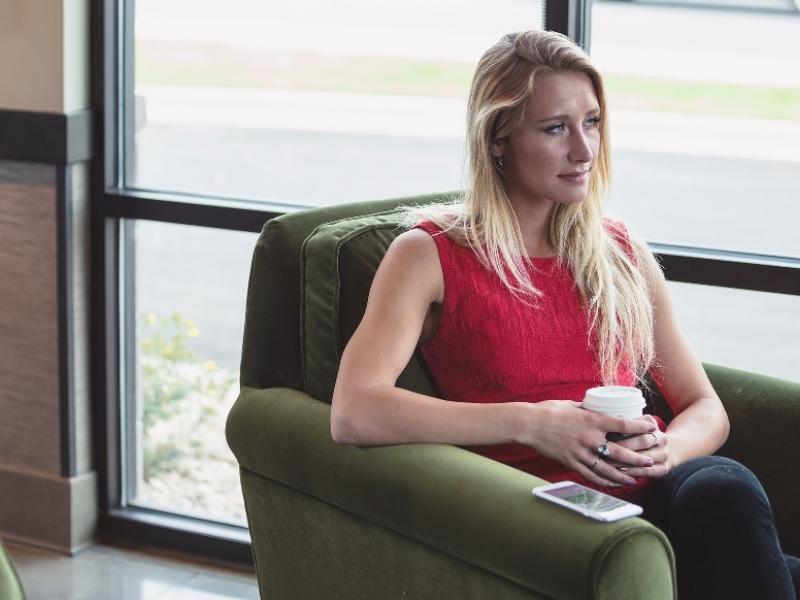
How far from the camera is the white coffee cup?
1.78m

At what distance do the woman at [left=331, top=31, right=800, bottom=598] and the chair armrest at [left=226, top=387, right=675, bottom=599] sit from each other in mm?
69

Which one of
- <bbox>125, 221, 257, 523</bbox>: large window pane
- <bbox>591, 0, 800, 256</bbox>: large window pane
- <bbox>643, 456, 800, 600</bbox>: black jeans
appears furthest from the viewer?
<bbox>125, 221, 257, 523</bbox>: large window pane

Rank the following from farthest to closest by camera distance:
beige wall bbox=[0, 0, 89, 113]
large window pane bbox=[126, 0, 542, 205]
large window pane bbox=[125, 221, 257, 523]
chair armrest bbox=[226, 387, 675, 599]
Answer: large window pane bbox=[125, 221, 257, 523] < beige wall bbox=[0, 0, 89, 113] < large window pane bbox=[126, 0, 542, 205] < chair armrest bbox=[226, 387, 675, 599]

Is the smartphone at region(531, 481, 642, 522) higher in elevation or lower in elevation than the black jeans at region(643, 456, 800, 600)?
higher

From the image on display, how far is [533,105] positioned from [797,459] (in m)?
0.70

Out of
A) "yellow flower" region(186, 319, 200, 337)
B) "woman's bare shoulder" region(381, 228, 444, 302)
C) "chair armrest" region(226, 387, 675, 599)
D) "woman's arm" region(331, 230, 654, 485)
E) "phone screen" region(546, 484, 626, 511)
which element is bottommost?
"yellow flower" region(186, 319, 200, 337)

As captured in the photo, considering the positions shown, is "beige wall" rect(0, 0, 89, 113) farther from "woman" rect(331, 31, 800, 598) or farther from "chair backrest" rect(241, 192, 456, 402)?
"woman" rect(331, 31, 800, 598)

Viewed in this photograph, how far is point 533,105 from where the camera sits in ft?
6.56

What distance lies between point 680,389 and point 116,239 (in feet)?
4.78

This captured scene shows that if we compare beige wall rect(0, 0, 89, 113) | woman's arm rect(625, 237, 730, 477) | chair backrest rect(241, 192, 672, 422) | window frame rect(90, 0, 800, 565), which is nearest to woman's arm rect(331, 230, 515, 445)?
chair backrest rect(241, 192, 672, 422)

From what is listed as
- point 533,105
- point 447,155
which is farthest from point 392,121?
point 533,105

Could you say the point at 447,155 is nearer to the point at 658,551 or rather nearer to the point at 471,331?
the point at 471,331

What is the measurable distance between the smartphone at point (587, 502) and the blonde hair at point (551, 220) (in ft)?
1.40

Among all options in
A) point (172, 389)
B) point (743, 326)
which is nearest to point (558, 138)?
point (743, 326)
